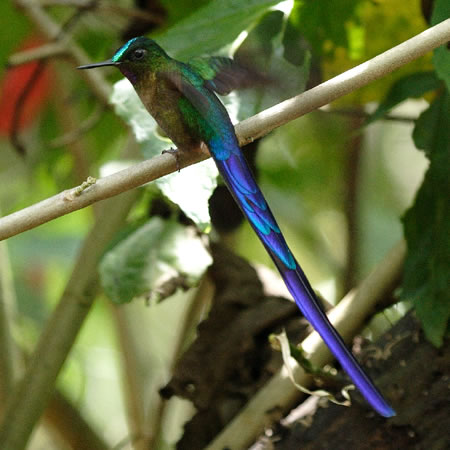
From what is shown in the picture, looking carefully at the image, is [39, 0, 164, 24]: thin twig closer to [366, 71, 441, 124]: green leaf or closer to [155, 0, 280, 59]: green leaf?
[155, 0, 280, 59]: green leaf

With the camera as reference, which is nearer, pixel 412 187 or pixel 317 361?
pixel 317 361

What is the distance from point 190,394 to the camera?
1554mm

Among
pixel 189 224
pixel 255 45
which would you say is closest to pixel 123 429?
pixel 189 224

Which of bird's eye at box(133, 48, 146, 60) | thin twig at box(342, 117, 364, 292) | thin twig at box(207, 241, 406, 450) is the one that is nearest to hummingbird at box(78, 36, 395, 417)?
bird's eye at box(133, 48, 146, 60)

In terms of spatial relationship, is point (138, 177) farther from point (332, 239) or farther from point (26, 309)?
point (26, 309)

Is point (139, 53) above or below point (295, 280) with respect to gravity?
above

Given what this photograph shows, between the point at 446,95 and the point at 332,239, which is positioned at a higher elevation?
the point at 446,95

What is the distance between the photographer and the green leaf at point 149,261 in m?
1.51

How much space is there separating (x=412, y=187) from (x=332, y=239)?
17.1 inches

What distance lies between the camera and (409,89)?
1440 millimetres

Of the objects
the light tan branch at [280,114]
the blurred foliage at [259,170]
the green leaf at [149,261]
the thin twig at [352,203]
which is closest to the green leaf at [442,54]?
the blurred foliage at [259,170]

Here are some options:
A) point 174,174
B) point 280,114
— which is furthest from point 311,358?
point 280,114

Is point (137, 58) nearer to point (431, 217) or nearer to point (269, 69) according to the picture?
point (269, 69)

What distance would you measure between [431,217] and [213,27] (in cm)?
48
